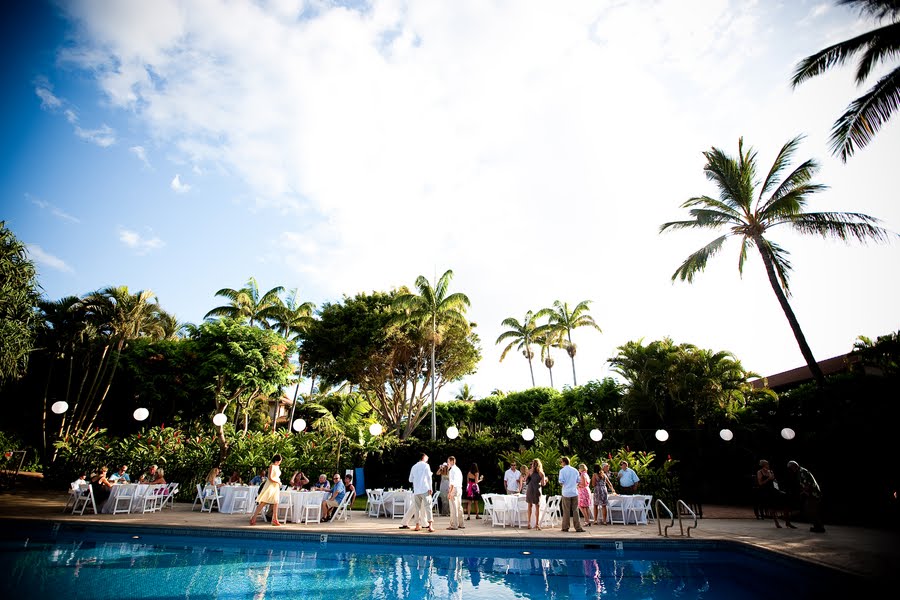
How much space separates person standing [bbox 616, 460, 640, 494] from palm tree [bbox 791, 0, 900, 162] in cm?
1023

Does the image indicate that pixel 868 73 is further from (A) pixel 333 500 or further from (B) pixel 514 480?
(A) pixel 333 500

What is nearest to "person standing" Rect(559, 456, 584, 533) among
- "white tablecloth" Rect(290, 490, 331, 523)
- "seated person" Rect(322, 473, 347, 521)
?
"seated person" Rect(322, 473, 347, 521)

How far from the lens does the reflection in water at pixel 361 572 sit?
6.66 metres

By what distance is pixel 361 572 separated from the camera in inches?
308

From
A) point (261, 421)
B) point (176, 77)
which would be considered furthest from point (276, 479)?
point (261, 421)

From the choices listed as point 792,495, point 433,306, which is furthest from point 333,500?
point 433,306

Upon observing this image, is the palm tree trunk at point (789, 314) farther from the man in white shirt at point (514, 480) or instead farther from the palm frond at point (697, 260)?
the man in white shirt at point (514, 480)

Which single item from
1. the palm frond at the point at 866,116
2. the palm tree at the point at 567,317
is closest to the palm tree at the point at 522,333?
the palm tree at the point at 567,317

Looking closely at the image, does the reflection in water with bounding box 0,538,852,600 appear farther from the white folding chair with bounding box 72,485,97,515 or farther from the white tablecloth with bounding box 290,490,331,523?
the white folding chair with bounding box 72,485,97,515

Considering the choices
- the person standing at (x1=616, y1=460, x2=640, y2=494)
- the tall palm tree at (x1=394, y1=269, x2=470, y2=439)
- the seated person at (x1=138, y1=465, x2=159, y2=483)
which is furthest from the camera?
the tall palm tree at (x1=394, y1=269, x2=470, y2=439)

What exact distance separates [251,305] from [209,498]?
70.6ft

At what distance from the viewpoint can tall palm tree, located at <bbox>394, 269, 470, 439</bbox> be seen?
26.0 metres

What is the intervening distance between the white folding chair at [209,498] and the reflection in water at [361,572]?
4008mm

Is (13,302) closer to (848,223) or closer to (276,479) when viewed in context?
(276,479)
